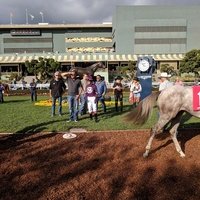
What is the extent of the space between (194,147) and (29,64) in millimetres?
46460

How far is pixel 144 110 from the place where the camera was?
23.9ft

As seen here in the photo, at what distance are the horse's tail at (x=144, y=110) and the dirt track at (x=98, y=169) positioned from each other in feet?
2.61

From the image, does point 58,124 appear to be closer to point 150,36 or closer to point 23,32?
point 150,36

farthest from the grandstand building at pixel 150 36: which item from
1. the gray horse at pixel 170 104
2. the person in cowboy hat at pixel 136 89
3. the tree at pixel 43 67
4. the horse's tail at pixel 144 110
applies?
the gray horse at pixel 170 104

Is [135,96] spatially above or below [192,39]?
below

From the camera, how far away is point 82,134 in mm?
9328

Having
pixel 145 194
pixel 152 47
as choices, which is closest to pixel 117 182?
pixel 145 194

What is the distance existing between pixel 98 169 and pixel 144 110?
193 cm

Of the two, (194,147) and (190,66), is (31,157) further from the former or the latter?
(190,66)

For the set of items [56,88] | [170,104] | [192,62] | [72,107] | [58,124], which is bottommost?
[58,124]

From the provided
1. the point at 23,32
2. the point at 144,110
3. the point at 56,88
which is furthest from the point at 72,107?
the point at 23,32

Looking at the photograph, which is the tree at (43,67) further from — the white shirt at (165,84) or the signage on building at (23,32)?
the white shirt at (165,84)

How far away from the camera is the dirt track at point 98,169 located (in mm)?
5113

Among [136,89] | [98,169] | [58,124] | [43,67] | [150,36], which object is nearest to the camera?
[98,169]
